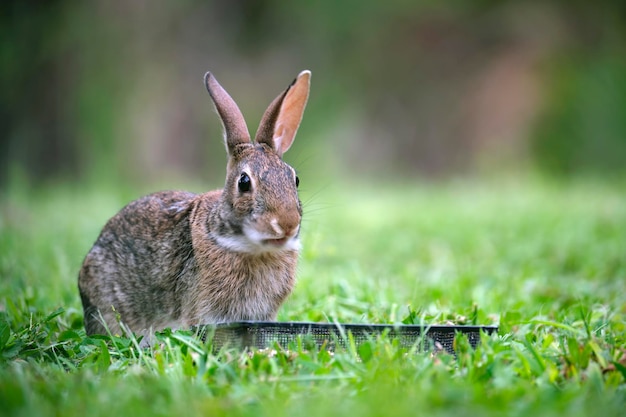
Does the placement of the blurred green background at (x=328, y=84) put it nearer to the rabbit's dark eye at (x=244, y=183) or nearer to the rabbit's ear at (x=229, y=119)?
the rabbit's ear at (x=229, y=119)

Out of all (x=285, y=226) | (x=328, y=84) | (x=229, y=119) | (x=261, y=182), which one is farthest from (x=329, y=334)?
(x=328, y=84)

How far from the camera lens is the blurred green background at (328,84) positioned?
1082 cm

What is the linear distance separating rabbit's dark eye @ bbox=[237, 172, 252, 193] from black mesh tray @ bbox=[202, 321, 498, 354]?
626 mm

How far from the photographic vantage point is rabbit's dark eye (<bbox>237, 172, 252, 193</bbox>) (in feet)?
10.7

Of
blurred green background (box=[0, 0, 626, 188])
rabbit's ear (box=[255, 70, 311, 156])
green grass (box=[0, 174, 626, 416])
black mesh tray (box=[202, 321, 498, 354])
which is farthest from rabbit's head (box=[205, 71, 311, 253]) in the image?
blurred green background (box=[0, 0, 626, 188])

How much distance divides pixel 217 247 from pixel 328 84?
32.0 feet

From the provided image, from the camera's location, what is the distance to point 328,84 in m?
12.9

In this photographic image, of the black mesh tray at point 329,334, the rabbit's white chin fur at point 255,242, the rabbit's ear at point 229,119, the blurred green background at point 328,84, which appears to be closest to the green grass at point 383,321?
the black mesh tray at point 329,334

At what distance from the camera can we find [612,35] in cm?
1261

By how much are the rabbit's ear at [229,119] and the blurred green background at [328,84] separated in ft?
19.6

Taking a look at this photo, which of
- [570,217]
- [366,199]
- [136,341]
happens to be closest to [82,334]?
[136,341]

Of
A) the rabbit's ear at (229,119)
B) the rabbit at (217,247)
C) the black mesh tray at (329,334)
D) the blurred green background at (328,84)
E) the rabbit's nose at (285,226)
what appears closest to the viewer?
the black mesh tray at (329,334)

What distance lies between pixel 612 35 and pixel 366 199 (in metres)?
6.03

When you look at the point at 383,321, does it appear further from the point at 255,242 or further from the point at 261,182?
the point at 261,182
